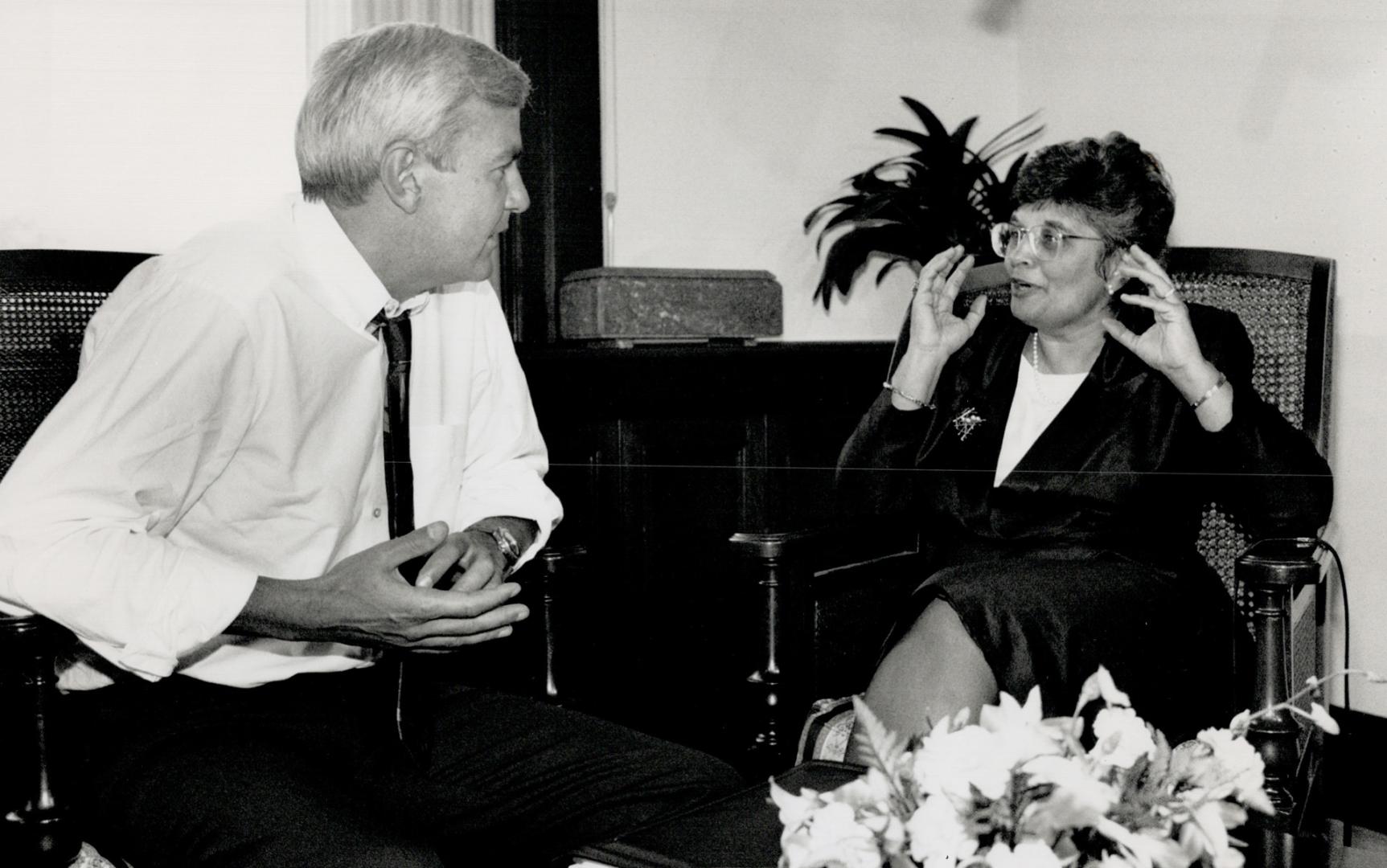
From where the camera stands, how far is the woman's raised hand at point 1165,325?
2.13 meters

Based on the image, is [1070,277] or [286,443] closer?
[286,443]

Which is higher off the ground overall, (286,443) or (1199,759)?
(286,443)

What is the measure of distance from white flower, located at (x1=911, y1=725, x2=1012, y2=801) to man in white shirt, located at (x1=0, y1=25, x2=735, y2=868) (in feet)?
2.13

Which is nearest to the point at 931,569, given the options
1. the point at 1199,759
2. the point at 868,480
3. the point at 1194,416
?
the point at 868,480

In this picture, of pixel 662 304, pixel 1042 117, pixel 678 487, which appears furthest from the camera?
pixel 1042 117

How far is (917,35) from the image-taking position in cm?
379

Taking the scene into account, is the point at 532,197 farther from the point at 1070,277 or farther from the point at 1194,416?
the point at 1194,416

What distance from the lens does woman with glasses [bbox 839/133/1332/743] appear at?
1.96 meters

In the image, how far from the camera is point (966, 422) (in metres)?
2.32

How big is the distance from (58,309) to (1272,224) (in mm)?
2596

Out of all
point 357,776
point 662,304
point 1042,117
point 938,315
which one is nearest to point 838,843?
point 357,776

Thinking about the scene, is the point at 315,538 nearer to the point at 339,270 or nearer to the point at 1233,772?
the point at 339,270

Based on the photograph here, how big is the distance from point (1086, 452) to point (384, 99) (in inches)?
51.4

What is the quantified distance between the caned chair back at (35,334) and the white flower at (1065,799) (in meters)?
1.51
